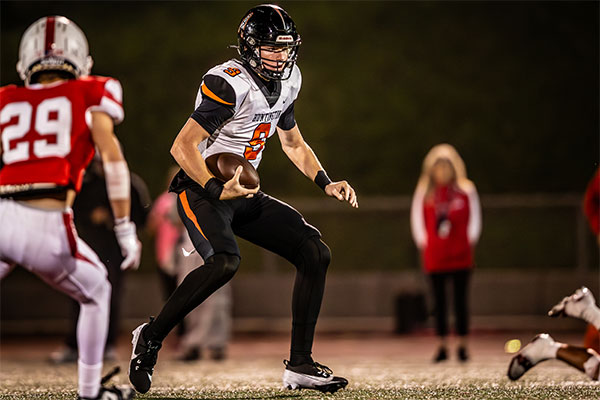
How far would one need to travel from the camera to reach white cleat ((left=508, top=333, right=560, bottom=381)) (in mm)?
4734

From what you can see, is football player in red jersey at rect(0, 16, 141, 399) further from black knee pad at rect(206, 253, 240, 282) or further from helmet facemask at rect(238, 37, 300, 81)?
helmet facemask at rect(238, 37, 300, 81)

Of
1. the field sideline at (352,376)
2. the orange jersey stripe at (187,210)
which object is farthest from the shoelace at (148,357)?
the orange jersey stripe at (187,210)

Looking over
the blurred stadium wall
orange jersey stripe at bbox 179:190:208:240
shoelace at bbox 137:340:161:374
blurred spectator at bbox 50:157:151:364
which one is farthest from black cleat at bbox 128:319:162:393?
the blurred stadium wall

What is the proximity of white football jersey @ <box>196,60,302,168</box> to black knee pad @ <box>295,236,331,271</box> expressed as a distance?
495 mm

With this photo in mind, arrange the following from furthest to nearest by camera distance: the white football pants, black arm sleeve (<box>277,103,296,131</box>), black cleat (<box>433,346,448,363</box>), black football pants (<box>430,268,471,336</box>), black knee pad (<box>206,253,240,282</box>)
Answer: black football pants (<box>430,268,471,336</box>)
black cleat (<box>433,346,448,363</box>)
black arm sleeve (<box>277,103,296,131</box>)
black knee pad (<box>206,253,240,282</box>)
the white football pants

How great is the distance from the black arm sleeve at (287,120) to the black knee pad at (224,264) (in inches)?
34.7

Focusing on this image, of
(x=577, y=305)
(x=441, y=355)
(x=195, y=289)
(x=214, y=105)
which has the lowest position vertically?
(x=441, y=355)

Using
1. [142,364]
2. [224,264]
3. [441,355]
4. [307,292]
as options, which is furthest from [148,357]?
[441,355]

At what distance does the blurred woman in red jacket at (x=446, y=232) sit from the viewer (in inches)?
307

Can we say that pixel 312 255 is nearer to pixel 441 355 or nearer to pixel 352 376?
pixel 352 376

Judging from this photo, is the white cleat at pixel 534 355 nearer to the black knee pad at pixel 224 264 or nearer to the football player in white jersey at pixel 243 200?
the football player in white jersey at pixel 243 200

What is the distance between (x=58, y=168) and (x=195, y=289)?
3.36 ft

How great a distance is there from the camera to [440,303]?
7840 mm

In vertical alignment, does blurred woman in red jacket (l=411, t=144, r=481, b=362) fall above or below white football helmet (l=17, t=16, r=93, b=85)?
below
